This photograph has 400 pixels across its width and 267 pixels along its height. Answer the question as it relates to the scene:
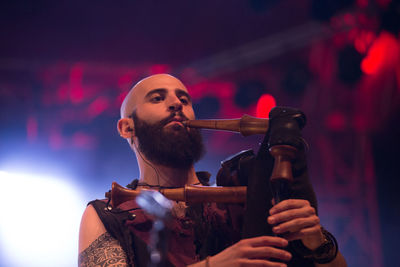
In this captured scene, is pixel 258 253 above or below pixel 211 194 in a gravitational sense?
below

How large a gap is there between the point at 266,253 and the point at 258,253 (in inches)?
1.3

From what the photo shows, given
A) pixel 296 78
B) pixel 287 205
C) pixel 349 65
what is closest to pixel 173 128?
pixel 287 205

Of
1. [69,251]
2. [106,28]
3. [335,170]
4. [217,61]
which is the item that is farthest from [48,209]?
[335,170]

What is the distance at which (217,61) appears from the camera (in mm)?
4473

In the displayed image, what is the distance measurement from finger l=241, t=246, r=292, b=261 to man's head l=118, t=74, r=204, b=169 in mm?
950

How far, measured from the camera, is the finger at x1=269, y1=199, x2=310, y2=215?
4.28ft

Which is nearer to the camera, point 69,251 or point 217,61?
point 69,251

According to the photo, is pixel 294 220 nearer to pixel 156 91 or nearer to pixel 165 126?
pixel 165 126

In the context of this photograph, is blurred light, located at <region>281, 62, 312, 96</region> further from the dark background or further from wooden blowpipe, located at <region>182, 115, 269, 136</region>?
wooden blowpipe, located at <region>182, 115, 269, 136</region>

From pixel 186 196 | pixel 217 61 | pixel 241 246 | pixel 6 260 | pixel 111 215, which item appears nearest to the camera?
pixel 241 246

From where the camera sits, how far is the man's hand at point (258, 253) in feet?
4.32

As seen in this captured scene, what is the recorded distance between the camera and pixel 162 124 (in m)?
2.24

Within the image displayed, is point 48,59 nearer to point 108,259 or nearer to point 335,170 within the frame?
point 108,259

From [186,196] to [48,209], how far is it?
265 centimetres
